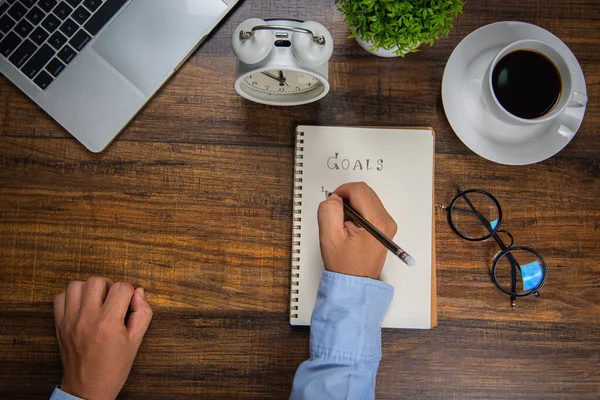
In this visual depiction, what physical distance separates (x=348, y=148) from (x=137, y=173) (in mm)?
325

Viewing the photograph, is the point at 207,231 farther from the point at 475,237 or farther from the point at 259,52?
the point at 475,237

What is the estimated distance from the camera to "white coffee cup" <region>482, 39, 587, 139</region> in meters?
0.67

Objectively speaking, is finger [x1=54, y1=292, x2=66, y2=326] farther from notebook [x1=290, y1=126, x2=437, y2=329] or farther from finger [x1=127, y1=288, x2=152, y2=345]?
notebook [x1=290, y1=126, x2=437, y2=329]

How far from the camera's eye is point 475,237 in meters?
0.79

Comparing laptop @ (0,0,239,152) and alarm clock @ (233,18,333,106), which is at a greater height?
alarm clock @ (233,18,333,106)

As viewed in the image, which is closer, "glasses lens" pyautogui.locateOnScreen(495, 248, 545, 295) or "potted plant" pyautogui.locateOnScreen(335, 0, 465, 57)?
"potted plant" pyautogui.locateOnScreen(335, 0, 465, 57)

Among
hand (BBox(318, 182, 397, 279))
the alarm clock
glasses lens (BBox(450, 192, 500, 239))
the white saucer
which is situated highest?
the alarm clock

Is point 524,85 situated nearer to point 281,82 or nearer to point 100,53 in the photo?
point 281,82

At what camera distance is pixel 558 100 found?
688 millimetres

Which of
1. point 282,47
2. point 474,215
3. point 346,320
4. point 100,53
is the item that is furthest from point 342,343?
point 100,53

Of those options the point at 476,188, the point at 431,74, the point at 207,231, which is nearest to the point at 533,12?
the point at 431,74

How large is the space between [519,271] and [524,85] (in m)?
0.28

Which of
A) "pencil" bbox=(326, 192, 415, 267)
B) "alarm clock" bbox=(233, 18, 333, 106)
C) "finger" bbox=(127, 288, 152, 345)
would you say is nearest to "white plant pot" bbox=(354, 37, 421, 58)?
"alarm clock" bbox=(233, 18, 333, 106)

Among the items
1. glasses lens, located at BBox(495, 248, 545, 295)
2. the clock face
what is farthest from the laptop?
glasses lens, located at BBox(495, 248, 545, 295)
